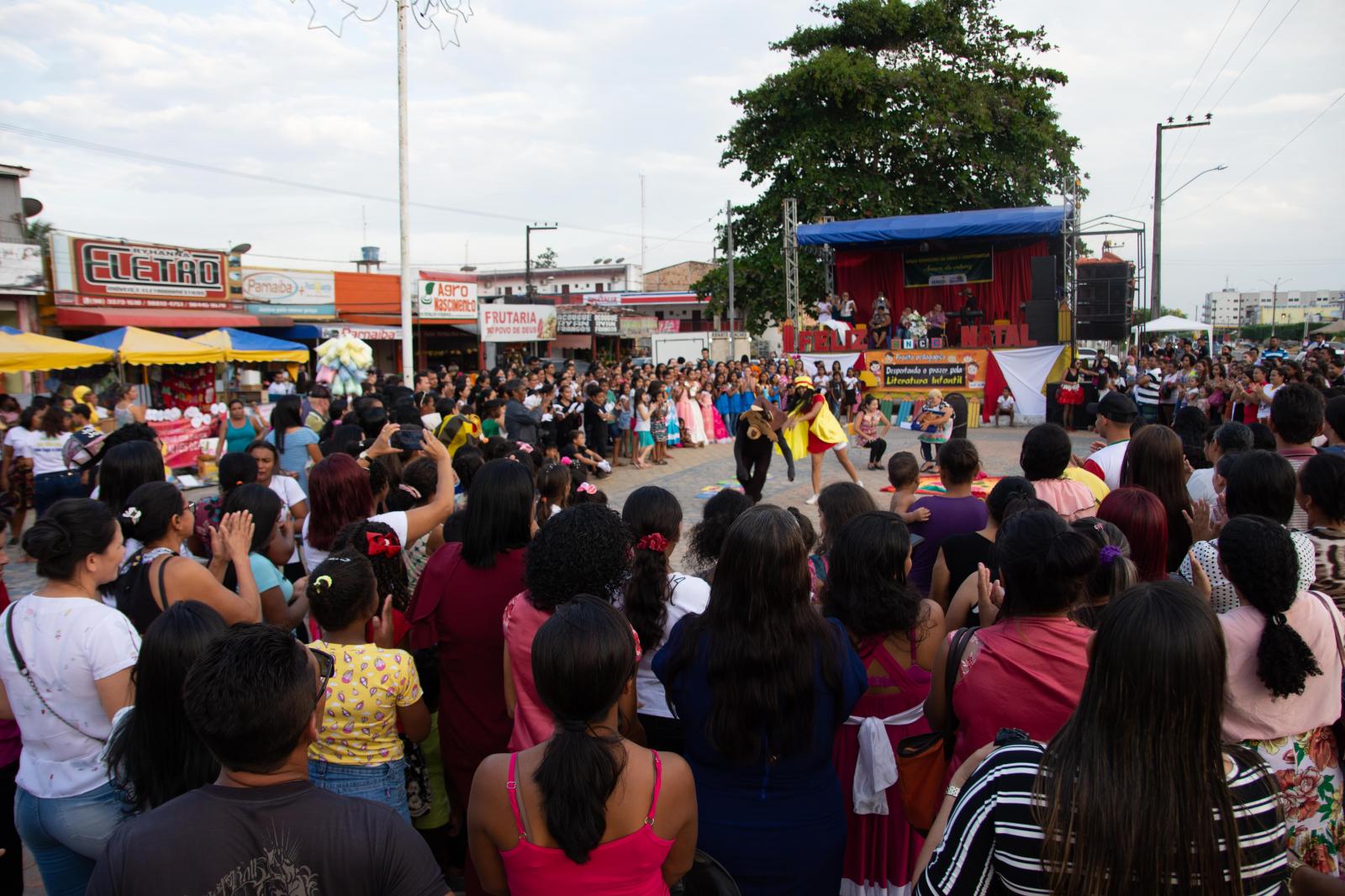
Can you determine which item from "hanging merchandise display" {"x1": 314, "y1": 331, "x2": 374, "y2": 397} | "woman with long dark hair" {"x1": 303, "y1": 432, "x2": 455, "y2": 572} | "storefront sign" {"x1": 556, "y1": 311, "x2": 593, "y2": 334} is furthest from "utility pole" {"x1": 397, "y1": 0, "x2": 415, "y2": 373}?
"storefront sign" {"x1": 556, "y1": 311, "x2": 593, "y2": 334}

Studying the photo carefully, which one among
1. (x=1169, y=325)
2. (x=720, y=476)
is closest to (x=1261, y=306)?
(x=1169, y=325)

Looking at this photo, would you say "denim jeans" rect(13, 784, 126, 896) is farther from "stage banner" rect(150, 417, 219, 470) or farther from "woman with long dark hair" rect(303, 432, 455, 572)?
"stage banner" rect(150, 417, 219, 470)

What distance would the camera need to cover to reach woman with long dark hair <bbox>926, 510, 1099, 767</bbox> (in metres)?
2.13

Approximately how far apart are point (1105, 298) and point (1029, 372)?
2.23 meters

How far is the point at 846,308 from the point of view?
23.1 m

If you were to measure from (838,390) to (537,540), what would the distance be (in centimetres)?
1662

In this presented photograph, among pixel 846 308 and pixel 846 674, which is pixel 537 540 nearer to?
pixel 846 674

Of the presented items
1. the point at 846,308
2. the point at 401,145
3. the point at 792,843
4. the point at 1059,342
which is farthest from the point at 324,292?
the point at 792,843

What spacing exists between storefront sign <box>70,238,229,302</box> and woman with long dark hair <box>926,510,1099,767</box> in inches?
803

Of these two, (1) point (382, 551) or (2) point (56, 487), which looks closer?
(1) point (382, 551)

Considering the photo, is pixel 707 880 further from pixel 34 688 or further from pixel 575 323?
pixel 575 323

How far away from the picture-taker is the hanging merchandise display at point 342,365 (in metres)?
10.5

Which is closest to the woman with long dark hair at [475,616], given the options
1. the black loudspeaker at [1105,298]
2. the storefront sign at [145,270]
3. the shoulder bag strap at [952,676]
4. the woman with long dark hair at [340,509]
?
the woman with long dark hair at [340,509]

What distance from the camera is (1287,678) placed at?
7.41 ft
